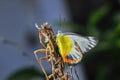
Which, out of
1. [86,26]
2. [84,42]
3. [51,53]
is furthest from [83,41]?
[86,26]

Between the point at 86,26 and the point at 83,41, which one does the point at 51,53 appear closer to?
the point at 83,41

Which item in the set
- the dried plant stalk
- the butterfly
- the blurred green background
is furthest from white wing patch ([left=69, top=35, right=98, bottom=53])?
the blurred green background

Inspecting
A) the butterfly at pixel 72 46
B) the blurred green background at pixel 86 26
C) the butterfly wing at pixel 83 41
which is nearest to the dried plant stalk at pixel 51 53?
the butterfly at pixel 72 46

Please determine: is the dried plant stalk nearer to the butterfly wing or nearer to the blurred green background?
the butterfly wing

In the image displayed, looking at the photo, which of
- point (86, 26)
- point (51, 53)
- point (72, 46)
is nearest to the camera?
point (51, 53)

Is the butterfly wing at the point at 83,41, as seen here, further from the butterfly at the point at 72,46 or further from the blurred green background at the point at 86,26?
the blurred green background at the point at 86,26

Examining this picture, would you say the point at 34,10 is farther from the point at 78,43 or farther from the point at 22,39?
the point at 78,43
